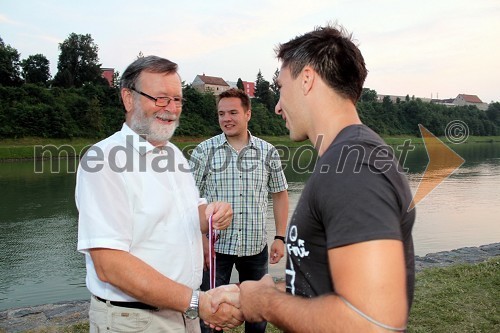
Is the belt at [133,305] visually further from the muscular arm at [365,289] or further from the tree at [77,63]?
the tree at [77,63]

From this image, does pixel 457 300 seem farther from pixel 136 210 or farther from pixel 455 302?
pixel 136 210

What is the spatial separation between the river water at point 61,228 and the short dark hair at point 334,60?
23.0 ft

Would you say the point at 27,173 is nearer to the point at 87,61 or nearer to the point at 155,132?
the point at 155,132

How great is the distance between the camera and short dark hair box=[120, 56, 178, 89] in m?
2.90

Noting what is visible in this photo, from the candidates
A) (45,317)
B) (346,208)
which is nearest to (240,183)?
(45,317)

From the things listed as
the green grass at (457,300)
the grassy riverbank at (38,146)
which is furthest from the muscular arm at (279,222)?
the grassy riverbank at (38,146)

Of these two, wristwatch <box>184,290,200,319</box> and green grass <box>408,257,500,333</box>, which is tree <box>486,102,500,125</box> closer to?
green grass <box>408,257,500,333</box>

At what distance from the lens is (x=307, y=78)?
184cm

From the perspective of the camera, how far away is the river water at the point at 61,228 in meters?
8.89

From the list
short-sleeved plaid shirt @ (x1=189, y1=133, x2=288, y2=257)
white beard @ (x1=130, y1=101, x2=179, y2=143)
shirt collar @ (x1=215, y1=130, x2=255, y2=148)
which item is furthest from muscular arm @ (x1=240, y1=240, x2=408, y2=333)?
shirt collar @ (x1=215, y1=130, x2=255, y2=148)

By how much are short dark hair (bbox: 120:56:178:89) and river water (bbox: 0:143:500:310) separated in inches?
245

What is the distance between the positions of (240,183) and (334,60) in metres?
3.12

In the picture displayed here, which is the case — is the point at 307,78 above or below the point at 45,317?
above

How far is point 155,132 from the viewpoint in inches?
116
